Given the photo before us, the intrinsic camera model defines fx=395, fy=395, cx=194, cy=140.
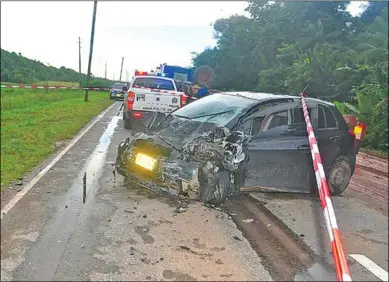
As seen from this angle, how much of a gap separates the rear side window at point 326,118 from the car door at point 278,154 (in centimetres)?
54

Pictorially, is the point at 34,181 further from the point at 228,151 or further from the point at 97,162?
the point at 228,151

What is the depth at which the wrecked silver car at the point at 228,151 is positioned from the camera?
485cm

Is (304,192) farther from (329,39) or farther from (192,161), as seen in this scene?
(329,39)

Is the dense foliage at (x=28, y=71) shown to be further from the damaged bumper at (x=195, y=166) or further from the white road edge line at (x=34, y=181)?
the damaged bumper at (x=195, y=166)

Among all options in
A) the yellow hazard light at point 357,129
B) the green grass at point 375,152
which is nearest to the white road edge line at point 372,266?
the yellow hazard light at point 357,129

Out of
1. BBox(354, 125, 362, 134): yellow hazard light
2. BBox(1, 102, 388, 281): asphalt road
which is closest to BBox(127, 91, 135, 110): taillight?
BBox(1, 102, 388, 281): asphalt road

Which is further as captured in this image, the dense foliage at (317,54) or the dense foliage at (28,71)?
the dense foliage at (28,71)

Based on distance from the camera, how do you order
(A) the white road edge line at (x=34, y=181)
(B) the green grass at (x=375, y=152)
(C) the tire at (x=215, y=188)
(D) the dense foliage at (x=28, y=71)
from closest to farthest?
(A) the white road edge line at (x=34, y=181), (C) the tire at (x=215, y=188), (B) the green grass at (x=375, y=152), (D) the dense foliage at (x=28, y=71)

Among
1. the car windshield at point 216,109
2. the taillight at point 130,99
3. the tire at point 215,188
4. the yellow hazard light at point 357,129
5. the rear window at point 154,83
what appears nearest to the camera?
the tire at point 215,188

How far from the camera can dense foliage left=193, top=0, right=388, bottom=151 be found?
10.0 metres

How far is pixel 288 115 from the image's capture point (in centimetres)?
564

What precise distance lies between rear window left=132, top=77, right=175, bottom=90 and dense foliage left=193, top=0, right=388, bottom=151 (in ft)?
12.0

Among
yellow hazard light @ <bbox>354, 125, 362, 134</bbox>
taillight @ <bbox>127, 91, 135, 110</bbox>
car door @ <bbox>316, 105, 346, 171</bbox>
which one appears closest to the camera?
car door @ <bbox>316, 105, 346, 171</bbox>

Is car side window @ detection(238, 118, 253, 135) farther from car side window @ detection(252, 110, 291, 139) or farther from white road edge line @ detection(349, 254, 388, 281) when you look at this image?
white road edge line @ detection(349, 254, 388, 281)
